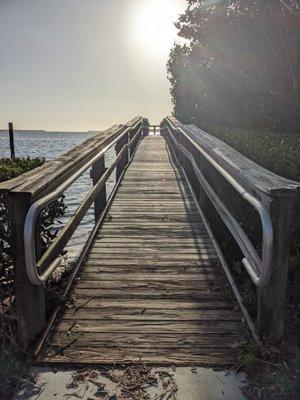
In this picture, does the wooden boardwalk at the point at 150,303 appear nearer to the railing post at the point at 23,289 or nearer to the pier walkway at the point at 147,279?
the pier walkway at the point at 147,279

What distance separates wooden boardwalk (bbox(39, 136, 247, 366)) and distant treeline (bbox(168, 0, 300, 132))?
6.56 meters

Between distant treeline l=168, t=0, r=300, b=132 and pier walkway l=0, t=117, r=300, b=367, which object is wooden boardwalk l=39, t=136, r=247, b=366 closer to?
pier walkway l=0, t=117, r=300, b=367

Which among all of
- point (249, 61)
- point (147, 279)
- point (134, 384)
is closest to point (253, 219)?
point (147, 279)

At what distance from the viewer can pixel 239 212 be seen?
14.5ft

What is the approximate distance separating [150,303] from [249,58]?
9650 mm

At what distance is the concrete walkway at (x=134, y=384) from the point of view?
2.53 m

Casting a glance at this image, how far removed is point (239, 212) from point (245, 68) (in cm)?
856

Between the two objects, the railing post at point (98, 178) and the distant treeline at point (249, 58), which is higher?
the distant treeline at point (249, 58)

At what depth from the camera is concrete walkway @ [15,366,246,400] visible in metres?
2.53

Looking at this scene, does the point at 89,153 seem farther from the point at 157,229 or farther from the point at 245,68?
the point at 245,68

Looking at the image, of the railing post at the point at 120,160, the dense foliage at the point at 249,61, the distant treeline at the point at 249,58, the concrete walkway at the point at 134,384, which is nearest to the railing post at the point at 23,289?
the concrete walkway at the point at 134,384

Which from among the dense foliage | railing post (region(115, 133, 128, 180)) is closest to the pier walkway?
the dense foliage

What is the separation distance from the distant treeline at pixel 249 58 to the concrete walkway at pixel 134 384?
30.3ft

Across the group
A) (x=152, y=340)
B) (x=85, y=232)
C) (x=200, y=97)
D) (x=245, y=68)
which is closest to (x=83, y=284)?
(x=152, y=340)
